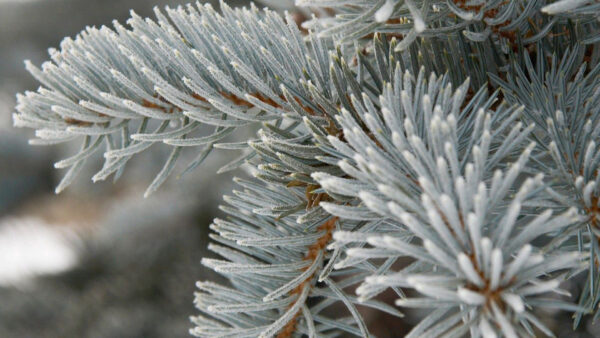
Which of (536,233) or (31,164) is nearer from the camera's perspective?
(536,233)

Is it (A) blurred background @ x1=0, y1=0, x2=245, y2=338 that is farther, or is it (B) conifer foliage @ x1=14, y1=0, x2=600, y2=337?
(A) blurred background @ x1=0, y1=0, x2=245, y2=338

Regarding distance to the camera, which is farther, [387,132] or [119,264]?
[119,264]

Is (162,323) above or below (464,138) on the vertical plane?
below

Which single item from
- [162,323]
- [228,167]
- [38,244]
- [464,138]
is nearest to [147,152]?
[38,244]

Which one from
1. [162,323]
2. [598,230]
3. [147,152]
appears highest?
[147,152]

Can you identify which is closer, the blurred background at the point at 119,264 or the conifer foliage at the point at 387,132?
the conifer foliage at the point at 387,132

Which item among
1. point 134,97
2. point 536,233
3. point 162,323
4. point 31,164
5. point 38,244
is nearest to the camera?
point 536,233

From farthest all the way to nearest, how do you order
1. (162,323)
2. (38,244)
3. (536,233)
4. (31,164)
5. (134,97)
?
(31,164)
(38,244)
(162,323)
(134,97)
(536,233)

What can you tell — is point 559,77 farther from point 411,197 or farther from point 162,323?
point 162,323
